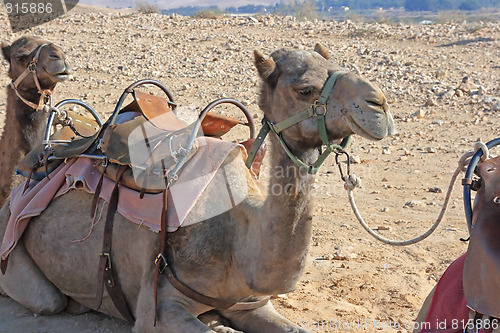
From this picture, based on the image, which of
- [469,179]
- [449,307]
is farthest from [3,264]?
[469,179]

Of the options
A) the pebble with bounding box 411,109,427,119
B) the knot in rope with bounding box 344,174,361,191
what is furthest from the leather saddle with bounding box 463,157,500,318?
the pebble with bounding box 411,109,427,119

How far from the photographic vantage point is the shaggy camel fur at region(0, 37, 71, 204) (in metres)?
5.90

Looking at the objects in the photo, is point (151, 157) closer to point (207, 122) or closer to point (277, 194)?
point (207, 122)

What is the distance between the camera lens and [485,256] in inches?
105

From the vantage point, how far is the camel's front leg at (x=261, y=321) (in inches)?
176

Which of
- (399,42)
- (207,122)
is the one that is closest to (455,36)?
(399,42)

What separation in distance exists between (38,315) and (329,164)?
576 cm

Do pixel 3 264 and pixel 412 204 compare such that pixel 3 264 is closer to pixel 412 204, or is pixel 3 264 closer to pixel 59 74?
pixel 59 74

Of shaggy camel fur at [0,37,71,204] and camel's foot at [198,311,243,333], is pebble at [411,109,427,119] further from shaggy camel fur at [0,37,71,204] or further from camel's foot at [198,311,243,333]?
camel's foot at [198,311,243,333]

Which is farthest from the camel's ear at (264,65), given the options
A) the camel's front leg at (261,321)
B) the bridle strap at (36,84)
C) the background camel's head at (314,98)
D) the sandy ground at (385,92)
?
the bridle strap at (36,84)

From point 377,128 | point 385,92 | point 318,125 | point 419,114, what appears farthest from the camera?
point 385,92

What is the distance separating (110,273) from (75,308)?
2.18ft

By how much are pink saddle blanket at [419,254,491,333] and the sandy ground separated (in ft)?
5.29

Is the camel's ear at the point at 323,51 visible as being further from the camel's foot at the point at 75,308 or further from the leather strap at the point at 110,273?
the camel's foot at the point at 75,308
